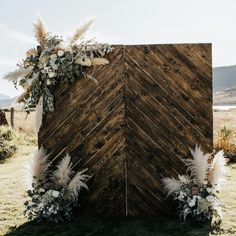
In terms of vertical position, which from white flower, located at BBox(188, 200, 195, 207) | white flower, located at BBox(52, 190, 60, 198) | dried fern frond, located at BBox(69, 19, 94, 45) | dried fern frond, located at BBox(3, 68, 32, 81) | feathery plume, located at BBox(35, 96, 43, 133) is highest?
dried fern frond, located at BBox(69, 19, 94, 45)

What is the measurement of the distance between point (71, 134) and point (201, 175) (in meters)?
2.09

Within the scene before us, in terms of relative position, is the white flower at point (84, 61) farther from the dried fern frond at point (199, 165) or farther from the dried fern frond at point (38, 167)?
the dried fern frond at point (199, 165)

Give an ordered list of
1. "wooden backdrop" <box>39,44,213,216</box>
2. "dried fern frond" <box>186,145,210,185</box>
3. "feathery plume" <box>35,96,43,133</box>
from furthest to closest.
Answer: "feathery plume" <box>35,96,43,133</box>
"wooden backdrop" <box>39,44,213,216</box>
"dried fern frond" <box>186,145,210,185</box>

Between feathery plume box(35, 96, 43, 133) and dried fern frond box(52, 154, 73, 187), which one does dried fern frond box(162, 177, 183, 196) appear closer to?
dried fern frond box(52, 154, 73, 187)

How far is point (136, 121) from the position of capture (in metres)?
6.51

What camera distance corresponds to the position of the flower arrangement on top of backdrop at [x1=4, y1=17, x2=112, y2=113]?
6488mm

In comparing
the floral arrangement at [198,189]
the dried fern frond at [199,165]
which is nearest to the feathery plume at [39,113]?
the floral arrangement at [198,189]

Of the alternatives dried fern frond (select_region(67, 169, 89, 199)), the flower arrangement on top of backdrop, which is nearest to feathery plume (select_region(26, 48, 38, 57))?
the flower arrangement on top of backdrop

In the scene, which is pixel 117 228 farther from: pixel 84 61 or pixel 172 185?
pixel 84 61

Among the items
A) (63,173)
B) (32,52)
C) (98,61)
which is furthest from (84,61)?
(63,173)

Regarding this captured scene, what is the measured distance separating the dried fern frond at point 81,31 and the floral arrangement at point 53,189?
175 centimetres

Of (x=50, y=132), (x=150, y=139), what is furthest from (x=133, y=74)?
(x=50, y=132)

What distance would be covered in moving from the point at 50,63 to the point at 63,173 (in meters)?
1.66

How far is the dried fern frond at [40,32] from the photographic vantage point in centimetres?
658
